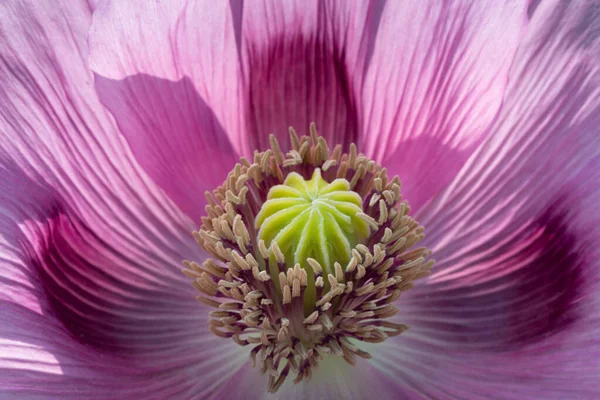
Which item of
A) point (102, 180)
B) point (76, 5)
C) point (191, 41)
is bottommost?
point (102, 180)

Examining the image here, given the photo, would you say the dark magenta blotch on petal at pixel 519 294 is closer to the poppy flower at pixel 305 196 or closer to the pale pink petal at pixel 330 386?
the poppy flower at pixel 305 196

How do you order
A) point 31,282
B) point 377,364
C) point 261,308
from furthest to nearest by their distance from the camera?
point 377,364 < point 261,308 < point 31,282

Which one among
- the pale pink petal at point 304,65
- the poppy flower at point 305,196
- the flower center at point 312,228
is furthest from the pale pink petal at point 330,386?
the pale pink petal at point 304,65

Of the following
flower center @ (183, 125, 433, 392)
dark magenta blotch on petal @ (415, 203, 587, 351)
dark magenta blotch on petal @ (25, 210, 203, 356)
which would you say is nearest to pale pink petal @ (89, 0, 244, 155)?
flower center @ (183, 125, 433, 392)

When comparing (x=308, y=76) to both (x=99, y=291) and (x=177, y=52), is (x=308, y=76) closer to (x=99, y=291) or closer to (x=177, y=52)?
(x=177, y=52)

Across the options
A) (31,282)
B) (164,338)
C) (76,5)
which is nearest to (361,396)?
(164,338)

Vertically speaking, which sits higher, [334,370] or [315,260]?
[315,260]

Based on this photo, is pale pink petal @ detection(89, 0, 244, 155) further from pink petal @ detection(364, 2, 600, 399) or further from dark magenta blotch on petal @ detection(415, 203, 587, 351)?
dark magenta blotch on petal @ detection(415, 203, 587, 351)

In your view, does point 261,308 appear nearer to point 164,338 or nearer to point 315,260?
point 315,260
